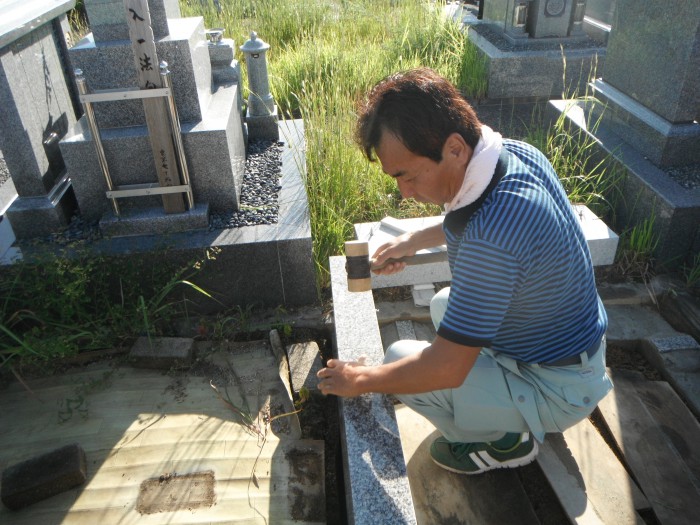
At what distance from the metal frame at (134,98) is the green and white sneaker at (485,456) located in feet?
6.80

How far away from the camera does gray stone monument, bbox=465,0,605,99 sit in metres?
5.80

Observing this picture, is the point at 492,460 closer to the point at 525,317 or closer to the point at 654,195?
the point at 525,317

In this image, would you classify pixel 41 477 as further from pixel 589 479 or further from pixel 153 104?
pixel 589 479

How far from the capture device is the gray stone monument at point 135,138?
328cm

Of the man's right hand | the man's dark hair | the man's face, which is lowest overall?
the man's right hand

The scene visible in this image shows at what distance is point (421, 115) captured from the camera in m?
1.66

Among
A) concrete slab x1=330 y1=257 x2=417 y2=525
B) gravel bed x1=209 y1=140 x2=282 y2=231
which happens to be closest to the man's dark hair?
concrete slab x1=330 y1=257 x2=417 y2=525

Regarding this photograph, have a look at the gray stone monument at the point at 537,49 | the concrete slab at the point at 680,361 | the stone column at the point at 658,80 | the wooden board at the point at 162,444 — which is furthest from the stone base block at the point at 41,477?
the gray stone monument at the point at 537,49

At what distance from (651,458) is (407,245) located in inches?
52.9

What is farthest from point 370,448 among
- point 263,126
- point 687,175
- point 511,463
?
point 263,126

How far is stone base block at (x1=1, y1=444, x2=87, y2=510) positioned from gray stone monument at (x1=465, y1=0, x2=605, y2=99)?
517 centimetres

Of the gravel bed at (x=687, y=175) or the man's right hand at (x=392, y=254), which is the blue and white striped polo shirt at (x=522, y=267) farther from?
the gravel bed at (x=687, y=175)

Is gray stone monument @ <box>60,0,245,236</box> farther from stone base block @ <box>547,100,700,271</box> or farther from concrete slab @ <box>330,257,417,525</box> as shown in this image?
stone base block @ <box>547,100,700,271</box>

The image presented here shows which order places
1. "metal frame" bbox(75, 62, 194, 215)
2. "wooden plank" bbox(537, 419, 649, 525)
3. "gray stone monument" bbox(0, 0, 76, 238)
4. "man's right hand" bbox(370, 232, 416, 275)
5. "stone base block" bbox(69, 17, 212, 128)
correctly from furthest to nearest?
"gray stone monument" bbox(0, 0, 76, 238) → "stone base block" bbox(69, 17, 212, 128) → "metal frame" bbox(75, 62, 194, 215) → "man's right hand" bbox(370, 232, 416, 275) → "wooden plank" bbox(537, 419, 649, 525)
